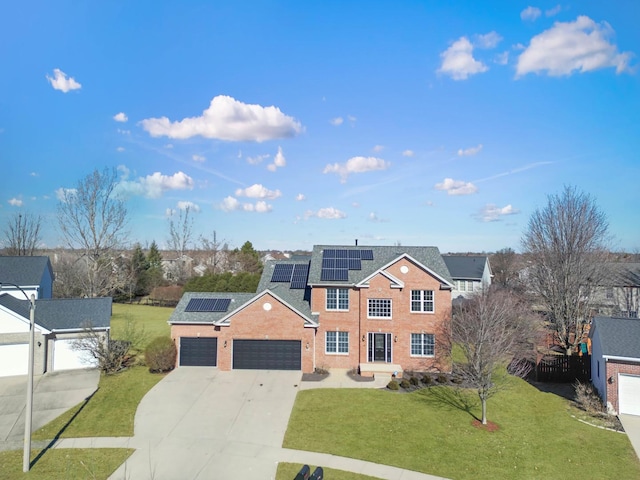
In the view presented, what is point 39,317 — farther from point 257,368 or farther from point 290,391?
point 290,391

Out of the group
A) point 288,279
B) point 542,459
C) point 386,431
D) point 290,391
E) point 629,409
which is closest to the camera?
point 542,459

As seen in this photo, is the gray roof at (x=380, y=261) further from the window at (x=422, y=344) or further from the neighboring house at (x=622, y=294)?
the neighboring house at (x=622, y=294)

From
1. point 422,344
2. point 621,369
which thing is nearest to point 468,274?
point 422,344

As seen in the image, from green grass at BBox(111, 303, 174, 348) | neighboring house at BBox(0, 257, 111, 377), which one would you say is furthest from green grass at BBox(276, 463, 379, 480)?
green grass at BBox(111, 303, 174, 348)

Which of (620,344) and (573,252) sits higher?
(573,252)

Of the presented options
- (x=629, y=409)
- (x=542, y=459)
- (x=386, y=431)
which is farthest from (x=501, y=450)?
(x=629, y=409)

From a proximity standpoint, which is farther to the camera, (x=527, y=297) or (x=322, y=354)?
(x=527, y=297)
